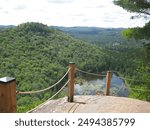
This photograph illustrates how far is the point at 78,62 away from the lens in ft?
252

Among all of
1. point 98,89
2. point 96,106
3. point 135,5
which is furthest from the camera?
point 98,89

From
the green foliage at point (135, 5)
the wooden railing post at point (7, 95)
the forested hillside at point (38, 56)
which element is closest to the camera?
the wooden railing post at point (7, 95)

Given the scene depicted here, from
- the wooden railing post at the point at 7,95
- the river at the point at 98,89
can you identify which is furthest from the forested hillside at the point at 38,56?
the wooden railing post at the point at 7,95

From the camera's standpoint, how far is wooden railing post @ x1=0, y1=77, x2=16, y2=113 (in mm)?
3064

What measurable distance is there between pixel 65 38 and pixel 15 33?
22552 millimetres

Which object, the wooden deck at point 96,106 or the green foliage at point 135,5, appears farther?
the green foliage at point 135,5

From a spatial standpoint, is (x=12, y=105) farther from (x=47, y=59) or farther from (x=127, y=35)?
(x=47, y=59)

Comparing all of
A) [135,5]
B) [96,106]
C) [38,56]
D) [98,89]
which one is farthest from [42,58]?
[96,106]

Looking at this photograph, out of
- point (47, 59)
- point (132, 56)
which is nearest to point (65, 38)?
point (47, 59)

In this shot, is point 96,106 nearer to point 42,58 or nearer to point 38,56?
point 42,58

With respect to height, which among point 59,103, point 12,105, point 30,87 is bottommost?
point 30,87

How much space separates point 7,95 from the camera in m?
3.08

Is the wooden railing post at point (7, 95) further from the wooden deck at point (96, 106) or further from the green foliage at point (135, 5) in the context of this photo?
the green foliage at point (135, 5)

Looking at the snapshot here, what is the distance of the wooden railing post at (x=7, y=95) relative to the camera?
306cm
